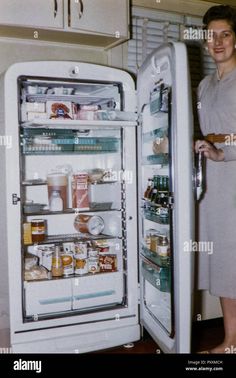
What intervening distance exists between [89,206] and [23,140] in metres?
0.51

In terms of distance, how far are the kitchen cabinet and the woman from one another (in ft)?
1.79

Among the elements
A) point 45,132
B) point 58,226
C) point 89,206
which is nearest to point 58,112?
point 45,132

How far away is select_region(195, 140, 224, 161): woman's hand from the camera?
1789 mm

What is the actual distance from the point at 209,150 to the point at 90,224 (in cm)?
84

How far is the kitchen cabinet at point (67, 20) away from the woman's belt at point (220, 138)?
826 mm

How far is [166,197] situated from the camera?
1.88 meters

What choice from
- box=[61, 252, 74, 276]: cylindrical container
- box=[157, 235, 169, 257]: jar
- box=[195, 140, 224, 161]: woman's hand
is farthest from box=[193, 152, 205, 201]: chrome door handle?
box=[61, 252, 74, 276]: cylindrical container

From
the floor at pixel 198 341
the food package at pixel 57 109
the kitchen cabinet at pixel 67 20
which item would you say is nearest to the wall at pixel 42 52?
the kitchen cabinet at pixel 67 20

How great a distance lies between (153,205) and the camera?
6.71 ft

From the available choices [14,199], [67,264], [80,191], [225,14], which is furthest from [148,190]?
[225,14]

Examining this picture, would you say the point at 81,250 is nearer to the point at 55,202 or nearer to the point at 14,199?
the point at 55,202

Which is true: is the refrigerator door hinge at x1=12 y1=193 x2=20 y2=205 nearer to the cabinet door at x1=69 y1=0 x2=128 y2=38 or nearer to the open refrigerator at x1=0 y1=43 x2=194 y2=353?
the open refrigerator at x1=0 y1=43 x2=194 y2=353

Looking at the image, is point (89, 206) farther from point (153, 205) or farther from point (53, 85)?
point (53, 85)

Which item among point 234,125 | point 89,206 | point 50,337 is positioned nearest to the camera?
point 234,125
